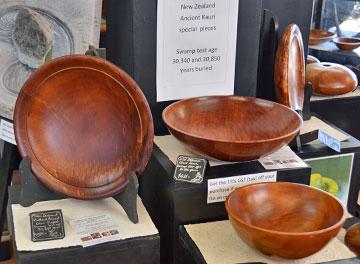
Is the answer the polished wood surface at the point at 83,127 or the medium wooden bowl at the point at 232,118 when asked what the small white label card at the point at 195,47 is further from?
the polished wood surface at the point at 83,127

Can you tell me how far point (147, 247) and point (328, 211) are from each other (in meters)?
0.37

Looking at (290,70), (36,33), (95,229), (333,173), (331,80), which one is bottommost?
(333,173)

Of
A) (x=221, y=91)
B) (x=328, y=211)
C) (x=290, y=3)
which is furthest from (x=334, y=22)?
(x=328, y=211)

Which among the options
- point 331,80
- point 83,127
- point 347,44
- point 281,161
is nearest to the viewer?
point 83,127

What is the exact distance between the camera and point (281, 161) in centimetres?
130

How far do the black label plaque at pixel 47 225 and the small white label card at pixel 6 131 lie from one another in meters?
0.41

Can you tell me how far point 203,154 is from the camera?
124cm

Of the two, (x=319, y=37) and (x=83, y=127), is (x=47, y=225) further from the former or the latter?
(x=319, y=37)

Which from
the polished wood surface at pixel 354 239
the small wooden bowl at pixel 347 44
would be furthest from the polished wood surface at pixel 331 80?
the polished wood surface at pixel 354 239

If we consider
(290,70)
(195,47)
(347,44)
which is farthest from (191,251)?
(347,44)

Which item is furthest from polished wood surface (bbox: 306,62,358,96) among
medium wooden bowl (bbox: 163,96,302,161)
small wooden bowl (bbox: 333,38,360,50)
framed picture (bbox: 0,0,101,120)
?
framed picture (bbox: 0,0,101,120)

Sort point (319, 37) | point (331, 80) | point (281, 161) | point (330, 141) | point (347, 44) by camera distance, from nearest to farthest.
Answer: point (281, 161), point (330, 141), point (331, 80), point (347, 44), point (319, 37)

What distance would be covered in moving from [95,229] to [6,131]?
1.71 feet

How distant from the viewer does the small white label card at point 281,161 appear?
1.27 metres
